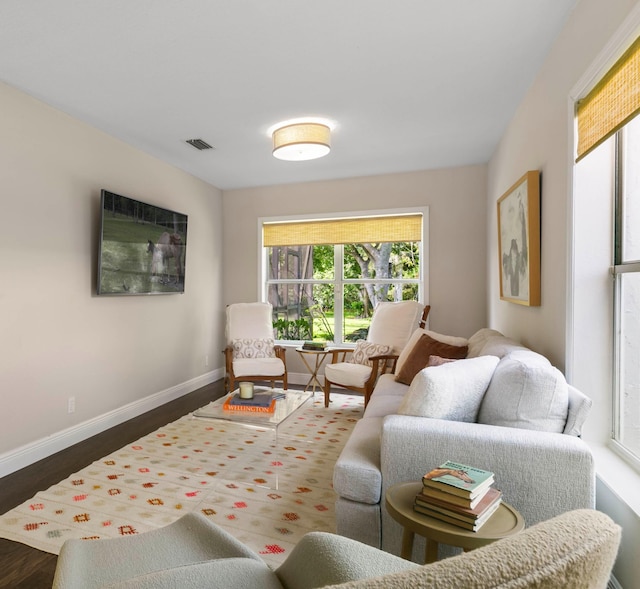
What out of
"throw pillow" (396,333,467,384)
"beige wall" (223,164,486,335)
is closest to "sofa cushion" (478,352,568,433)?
"throw pillow" (396,333,467,384)

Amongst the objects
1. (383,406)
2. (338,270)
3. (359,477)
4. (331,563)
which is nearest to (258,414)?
(383,406)

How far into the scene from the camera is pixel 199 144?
3.82 m

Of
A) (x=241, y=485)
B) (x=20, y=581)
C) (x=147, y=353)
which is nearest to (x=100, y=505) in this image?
(x=20, y=581)

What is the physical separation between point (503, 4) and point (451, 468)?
214cm

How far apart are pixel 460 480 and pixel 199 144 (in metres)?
3.57

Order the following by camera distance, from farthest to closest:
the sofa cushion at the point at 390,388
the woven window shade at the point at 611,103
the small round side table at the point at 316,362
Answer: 1. the small round side table at the point at 316,362
2. the sofa cushion at the point at 390,388
3. the woven window shade at the point at 611,103

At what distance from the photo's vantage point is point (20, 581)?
5.59 ft

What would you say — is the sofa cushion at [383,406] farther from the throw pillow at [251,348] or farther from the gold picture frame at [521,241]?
the throw pillow at [251,348]

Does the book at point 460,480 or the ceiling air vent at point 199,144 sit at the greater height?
the ceiling air vent at point 199,144

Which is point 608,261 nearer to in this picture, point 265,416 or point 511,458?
point 511,458

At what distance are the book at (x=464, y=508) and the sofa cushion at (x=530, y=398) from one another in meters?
0.47

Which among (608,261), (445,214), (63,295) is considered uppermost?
Result: (445,214)

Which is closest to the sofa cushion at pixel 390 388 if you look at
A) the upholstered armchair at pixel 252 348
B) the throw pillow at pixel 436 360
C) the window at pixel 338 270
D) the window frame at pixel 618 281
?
the throw pillow at pixel 436 360

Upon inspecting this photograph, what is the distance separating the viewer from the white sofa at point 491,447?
1.50m
